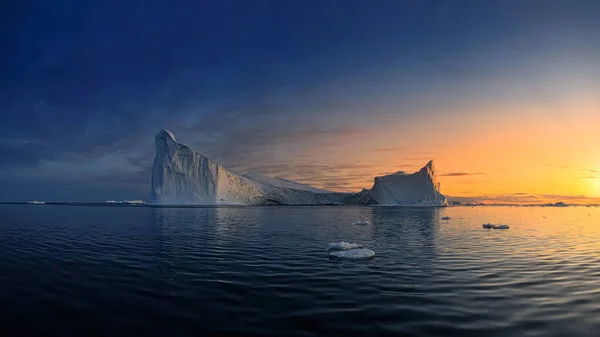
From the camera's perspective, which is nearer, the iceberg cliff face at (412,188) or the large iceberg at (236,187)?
the large iceberg at (236,187)

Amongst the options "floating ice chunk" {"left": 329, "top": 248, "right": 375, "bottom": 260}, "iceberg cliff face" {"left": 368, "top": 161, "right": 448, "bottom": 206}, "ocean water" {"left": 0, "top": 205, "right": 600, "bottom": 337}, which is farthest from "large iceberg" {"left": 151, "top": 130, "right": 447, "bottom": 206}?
"floating ice chunk" {"left": 329, "top": 248, "right": 375, "bottom": 260}

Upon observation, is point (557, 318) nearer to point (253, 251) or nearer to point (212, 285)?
point (212, 285)

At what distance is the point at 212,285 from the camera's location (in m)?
10.7

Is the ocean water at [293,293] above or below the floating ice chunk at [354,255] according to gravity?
below

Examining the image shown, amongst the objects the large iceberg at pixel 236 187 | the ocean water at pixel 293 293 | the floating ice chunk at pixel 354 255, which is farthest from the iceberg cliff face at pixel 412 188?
the floating ice chunk at pixel 354 255

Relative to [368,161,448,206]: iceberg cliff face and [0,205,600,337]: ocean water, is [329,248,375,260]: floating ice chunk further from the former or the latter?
[368,161,448,206]: iceberg cliff face

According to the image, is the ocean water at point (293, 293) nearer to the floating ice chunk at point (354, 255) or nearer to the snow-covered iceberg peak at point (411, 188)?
the floating ice chunk at point (354, 255)

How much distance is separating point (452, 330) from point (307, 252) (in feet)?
36.1

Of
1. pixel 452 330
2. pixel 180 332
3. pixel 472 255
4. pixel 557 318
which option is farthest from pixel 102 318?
pixel 472 255

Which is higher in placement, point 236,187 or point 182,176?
point 182,176

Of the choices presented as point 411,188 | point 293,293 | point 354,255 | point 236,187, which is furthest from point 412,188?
point 293,293

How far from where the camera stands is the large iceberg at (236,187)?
9169 cm

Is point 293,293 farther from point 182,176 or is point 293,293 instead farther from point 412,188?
point 412,188

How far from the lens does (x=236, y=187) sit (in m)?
107
